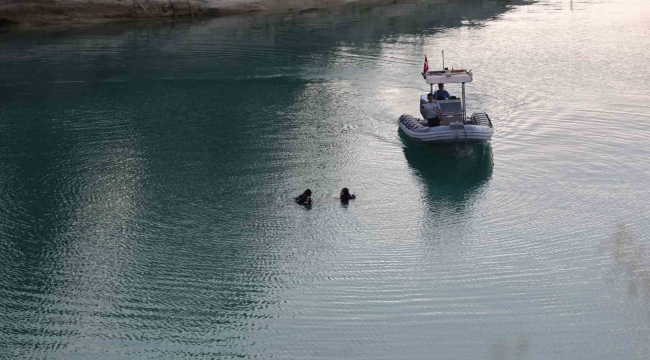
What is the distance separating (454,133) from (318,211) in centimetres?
895

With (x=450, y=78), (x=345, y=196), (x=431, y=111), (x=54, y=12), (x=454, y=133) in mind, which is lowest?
(x=345, y=196)

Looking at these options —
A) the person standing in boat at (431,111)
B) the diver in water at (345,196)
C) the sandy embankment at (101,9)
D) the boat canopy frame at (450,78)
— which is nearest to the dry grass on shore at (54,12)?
the sandy embankment at (101,9)

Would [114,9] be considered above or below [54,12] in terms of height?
below

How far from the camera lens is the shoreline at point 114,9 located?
76500 millimetres

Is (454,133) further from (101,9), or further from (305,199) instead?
(101,9)

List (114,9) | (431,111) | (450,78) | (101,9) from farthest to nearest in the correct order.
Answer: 1. (114,9)
2. (101,9)
3. (431,111)
4. (450,78)

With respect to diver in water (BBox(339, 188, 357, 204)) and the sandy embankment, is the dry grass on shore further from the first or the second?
diver in water (BBox(339, 188, 357, 204))

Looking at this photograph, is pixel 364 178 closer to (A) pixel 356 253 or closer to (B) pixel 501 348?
(A) pixel 356 253

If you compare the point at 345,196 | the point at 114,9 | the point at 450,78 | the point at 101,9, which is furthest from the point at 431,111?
the point at 101,9

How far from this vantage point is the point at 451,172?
40406 mm

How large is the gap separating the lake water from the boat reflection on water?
0.13m

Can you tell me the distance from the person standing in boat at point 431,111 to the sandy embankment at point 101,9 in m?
39.7

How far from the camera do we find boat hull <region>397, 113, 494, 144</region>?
135 ft

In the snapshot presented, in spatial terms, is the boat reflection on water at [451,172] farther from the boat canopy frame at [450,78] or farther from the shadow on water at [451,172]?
the boat canopy frame at [450,78]
